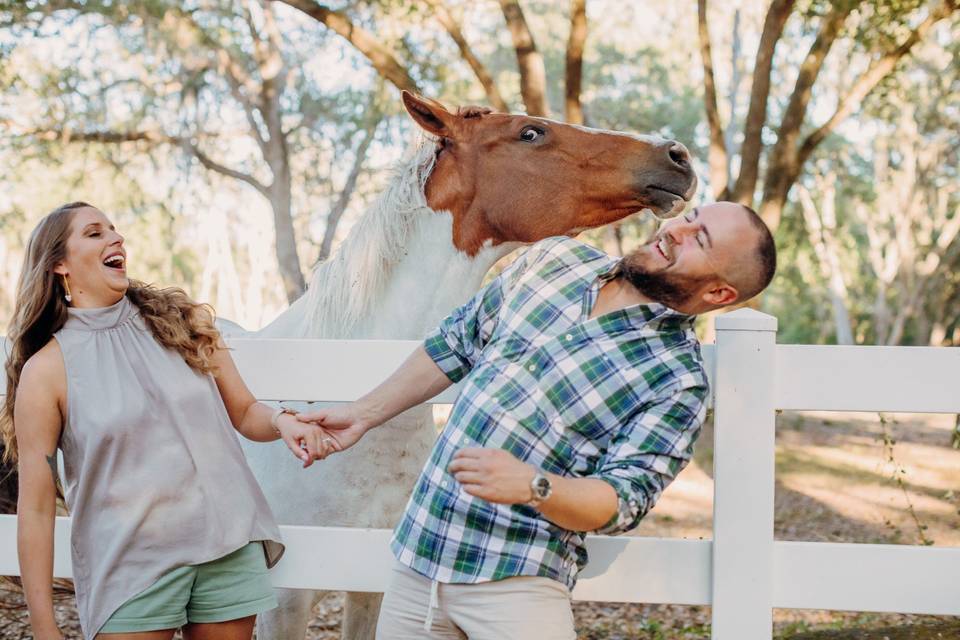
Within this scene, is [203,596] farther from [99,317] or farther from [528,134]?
[528,134]

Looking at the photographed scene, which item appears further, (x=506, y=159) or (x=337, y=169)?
(x=337, y=169)

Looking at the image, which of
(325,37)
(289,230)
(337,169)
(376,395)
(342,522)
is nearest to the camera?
(376,395)

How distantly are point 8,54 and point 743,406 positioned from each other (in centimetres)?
1022

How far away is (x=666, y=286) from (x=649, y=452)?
1.28 feet

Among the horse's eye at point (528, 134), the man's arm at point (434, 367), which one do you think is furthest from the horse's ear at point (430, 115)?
the man's arm at point (434, 367)

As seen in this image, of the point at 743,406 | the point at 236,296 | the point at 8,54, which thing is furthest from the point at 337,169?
the point at 743,406

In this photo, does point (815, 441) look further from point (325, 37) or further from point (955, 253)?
point (955, 253)

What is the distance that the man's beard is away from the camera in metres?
1.98

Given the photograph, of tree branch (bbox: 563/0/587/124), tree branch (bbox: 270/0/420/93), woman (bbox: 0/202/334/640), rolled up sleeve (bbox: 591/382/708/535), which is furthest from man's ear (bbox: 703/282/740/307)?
tree branch (bbox: 563/0/587/124)

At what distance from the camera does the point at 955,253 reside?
23.0m

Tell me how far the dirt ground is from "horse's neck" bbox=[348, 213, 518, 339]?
1560 mm

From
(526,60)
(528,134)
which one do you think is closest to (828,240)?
(526,60)

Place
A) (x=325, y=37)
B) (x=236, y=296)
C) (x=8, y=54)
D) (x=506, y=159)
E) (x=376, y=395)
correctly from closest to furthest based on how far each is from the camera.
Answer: (x=376, y=395) < (x=506, y=159) < (x=8, y=54) < (x=236, y=296) < (x=325, y=37)

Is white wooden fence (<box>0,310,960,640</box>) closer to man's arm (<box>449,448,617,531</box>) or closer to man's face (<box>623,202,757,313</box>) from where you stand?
man's face (<box>623,202,757,313</box>)
